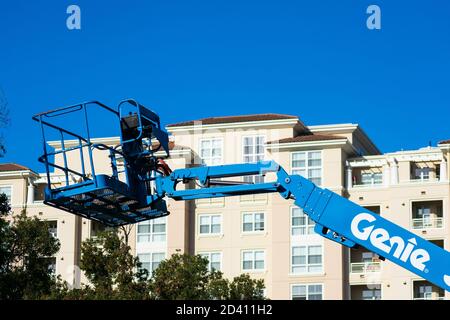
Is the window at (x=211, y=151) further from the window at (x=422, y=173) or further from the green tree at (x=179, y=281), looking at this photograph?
the green tree at (x=179, y=281)

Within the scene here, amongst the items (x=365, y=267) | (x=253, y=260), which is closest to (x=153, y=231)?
(x=253, y=260)

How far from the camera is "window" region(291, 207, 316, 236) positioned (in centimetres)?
6869

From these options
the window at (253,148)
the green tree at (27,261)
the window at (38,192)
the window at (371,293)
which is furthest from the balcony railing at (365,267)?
the window at (38,192)

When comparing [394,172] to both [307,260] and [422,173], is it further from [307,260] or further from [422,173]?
[307,260]

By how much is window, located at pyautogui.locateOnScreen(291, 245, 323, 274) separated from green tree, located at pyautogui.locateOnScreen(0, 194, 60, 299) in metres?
20.5

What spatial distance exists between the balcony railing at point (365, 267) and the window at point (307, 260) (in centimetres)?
228

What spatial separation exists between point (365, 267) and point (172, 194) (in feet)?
162

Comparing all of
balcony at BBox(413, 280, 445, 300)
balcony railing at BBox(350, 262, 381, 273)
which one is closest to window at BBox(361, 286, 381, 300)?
balcony railing at BBox(350, 262, 381, 273)

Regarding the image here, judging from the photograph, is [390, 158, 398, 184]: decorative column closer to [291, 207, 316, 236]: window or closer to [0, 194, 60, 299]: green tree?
[291, 207, 316, 236]: window

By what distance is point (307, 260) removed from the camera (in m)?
68.1

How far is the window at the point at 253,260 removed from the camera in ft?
229
